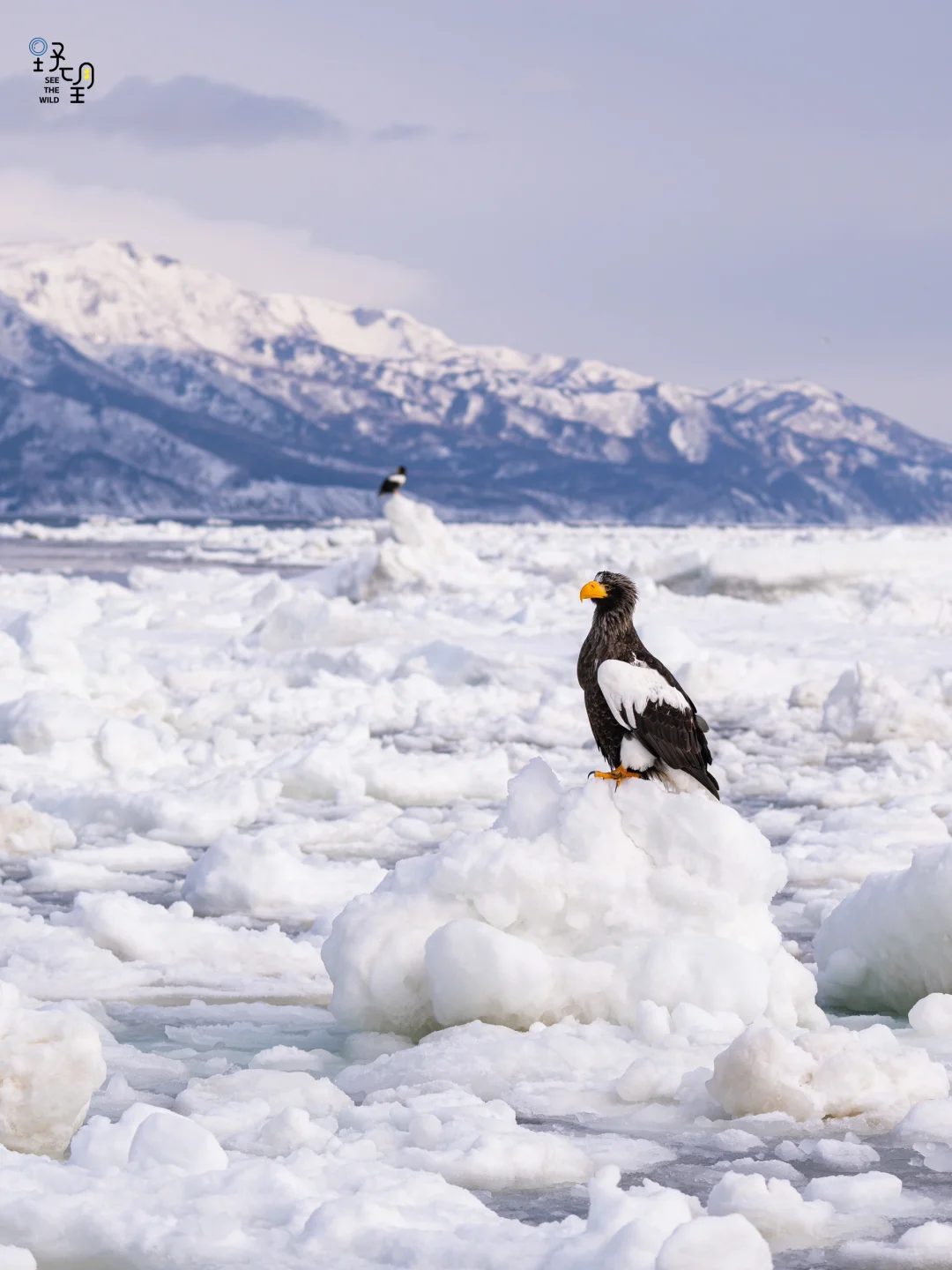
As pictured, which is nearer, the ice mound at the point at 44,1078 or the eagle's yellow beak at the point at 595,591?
the ice mound at the point at 44,1078

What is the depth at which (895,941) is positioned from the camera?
19.0ft

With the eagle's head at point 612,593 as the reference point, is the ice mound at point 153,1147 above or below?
below

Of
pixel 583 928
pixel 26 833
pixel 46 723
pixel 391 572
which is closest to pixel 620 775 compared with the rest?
pixel 583 928

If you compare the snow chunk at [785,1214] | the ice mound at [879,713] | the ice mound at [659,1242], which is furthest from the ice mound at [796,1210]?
the ice mound at [879,713]

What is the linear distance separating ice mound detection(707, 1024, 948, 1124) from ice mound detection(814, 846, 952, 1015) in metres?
1.28

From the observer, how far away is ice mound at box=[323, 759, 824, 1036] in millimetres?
5141

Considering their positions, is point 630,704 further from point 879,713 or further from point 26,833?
point 879,713

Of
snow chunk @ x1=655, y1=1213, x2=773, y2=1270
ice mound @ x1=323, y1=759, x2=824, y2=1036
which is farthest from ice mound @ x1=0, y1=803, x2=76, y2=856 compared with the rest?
snow chunk @ x1=655, y1=1213, x2=773, y2=1270

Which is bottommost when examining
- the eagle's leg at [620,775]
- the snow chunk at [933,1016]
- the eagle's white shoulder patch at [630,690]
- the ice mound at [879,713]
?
the ice mound at [879,713]

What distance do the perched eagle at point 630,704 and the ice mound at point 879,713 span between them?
314 inches

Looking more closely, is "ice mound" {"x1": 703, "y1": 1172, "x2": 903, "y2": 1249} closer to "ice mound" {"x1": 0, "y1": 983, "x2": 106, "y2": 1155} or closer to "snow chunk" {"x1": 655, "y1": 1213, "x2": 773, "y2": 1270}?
"snow chunk" {"x1": 655, "y1": 1213, "x2": 773, "y2": 1270}

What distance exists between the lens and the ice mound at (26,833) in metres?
8.61

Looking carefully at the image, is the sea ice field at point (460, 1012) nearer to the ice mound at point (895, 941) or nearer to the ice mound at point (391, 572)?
the ice mound at point (895, 941)

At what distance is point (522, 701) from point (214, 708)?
2891mm
